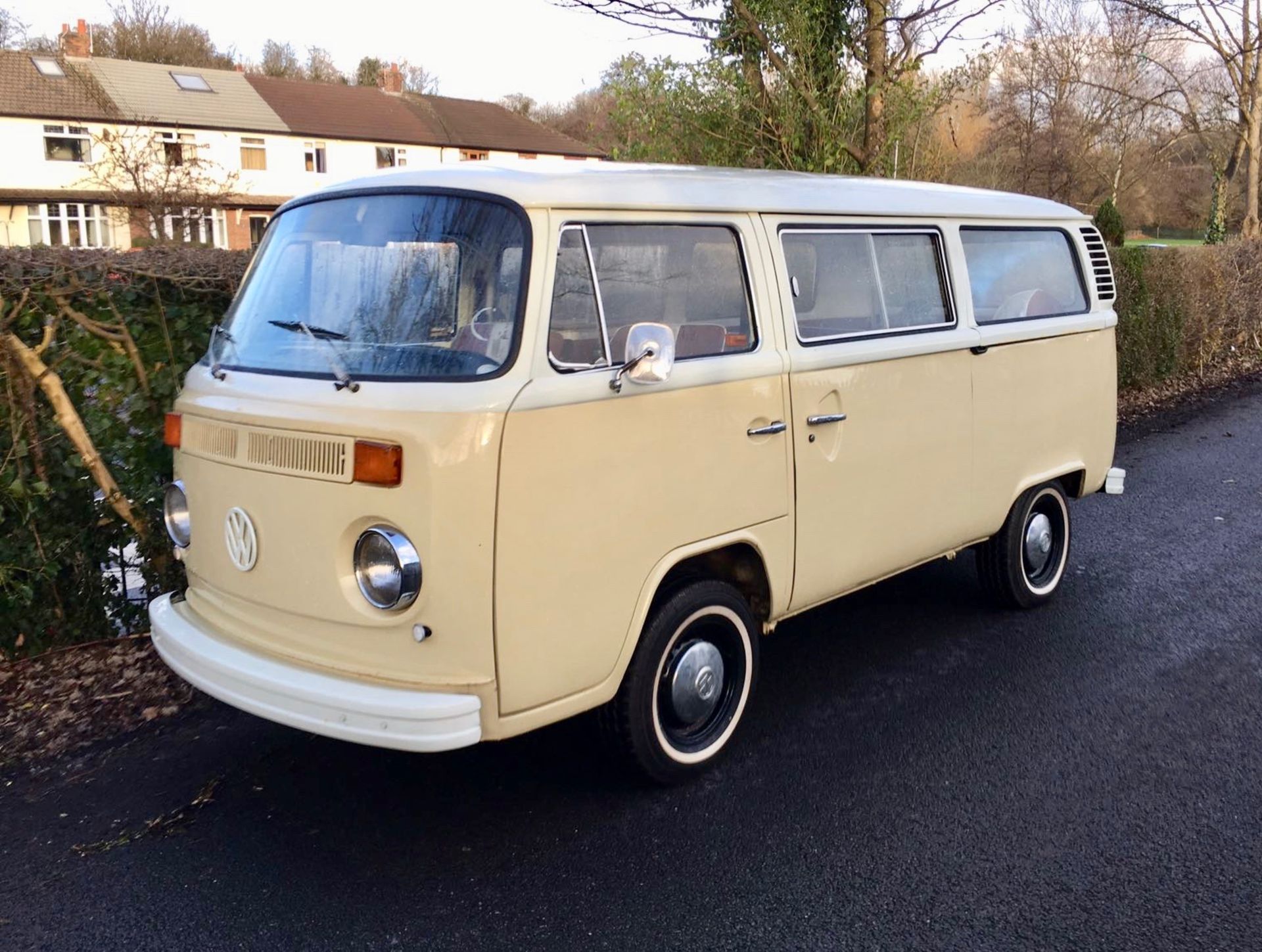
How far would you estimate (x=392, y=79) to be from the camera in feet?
182

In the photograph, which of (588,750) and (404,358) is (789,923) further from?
(404,358)

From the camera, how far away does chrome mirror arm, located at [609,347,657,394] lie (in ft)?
11.2

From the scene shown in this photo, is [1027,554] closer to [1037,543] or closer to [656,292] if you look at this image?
[1037,543]

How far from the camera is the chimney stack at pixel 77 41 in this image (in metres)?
45.8

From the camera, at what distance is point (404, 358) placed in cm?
338

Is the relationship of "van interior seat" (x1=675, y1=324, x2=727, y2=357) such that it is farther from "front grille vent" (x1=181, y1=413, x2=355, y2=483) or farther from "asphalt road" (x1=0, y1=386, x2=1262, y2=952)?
"asphalt road" (x1=0, y1=386, x2=1262, y2=952)

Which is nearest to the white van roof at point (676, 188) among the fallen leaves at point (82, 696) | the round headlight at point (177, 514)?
the round headlight at point (177, 514)

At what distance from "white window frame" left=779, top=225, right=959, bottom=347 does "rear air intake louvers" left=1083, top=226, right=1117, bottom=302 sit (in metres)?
1.53

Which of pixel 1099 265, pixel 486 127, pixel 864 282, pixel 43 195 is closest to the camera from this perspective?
pixel 864 282

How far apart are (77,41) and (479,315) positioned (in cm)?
5093

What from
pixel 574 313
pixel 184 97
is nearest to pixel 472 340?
pixel 574 313

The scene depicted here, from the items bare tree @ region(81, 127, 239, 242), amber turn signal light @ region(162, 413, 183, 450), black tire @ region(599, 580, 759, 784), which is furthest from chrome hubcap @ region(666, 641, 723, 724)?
bare tree @ region(81, 127, 239, 242)

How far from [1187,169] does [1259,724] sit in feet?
156

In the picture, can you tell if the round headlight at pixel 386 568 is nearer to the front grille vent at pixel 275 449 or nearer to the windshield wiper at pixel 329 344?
the front grille vent at pixel 275 449
